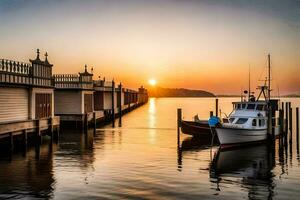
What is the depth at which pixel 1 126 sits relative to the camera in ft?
99.0

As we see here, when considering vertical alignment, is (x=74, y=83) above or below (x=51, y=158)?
above

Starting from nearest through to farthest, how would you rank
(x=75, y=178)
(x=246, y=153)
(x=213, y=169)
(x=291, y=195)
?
(x=291, y=195)
(x=75, y=178)
(x=213, y=169)
(x=246, y=153)

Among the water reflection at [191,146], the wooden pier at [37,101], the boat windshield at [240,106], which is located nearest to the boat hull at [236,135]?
the water reflection at [191,146]

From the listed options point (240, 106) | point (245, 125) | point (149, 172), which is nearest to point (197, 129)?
point (240, 106)

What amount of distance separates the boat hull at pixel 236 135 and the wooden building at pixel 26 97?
17098 mm

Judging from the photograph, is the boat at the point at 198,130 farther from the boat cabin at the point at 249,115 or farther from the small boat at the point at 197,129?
the boat cabin at the point at 249,115

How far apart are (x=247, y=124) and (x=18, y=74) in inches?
867

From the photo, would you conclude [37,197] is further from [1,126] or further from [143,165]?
[1,126]

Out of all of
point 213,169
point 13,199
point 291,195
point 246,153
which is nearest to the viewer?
point 13,199

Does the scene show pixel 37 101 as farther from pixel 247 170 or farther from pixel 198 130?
pixel 247 170

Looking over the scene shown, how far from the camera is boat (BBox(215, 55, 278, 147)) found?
36594mm

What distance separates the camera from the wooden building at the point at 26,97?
3216 cm

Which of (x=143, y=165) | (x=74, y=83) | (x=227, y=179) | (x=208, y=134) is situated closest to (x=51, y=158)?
(x=143, y=165)

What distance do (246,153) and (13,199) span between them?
871 inches
